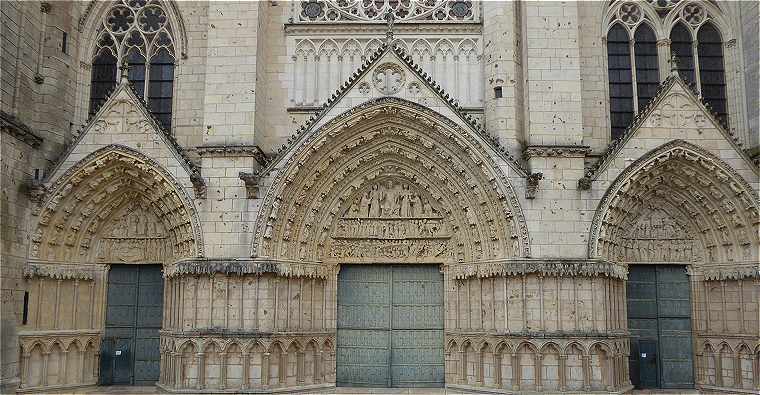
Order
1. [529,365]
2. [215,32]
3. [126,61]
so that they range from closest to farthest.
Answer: [529,365] → [215,32] → [126,61]

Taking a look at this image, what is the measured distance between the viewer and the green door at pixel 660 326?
521 inches

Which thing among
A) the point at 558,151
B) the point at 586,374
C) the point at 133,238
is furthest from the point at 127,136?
the point at 586,374

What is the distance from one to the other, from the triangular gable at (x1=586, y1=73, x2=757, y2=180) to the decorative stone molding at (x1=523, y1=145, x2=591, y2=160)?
1.33 feet

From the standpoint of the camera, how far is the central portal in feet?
43.9

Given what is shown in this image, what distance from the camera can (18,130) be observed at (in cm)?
1210

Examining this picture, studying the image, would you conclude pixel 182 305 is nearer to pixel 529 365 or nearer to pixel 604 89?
pixel 529 365

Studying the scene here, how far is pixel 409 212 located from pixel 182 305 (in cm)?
490

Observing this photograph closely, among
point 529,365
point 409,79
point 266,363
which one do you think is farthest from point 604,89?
point 266,363

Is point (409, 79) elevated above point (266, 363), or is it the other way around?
point (409, 79)

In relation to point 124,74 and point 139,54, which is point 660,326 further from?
point 139,54

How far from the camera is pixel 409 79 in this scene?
1270 cm

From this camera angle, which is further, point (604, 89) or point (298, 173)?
point (604, 89)

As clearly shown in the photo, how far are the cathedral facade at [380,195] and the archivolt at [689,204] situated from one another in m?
0.05

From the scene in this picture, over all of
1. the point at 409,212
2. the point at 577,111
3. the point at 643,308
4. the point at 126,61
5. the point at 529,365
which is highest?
the point at 126,61
